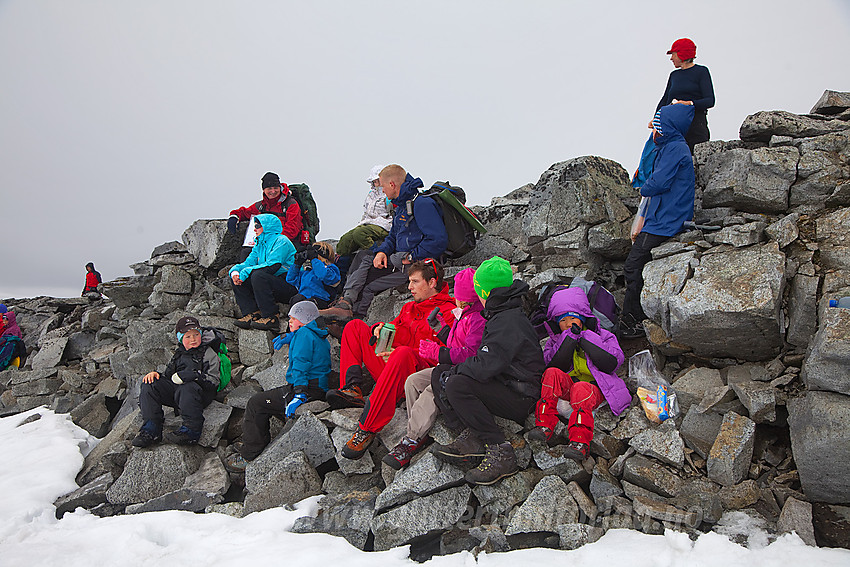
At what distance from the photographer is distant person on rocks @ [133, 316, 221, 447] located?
25.7ft

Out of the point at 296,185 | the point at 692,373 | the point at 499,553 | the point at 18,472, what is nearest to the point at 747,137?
the point at 692,373

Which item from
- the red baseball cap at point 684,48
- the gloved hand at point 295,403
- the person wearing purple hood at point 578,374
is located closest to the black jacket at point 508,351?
the person wearing purple hood at point 578,374

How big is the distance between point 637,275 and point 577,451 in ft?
10.5

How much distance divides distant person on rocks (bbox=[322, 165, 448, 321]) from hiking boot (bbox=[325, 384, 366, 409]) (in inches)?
74.9

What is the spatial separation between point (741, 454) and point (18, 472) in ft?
35.1

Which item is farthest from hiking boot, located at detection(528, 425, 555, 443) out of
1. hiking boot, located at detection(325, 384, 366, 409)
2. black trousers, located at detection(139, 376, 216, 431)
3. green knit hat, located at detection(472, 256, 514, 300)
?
black trousers, located at detection(139, 376, 216, 431)

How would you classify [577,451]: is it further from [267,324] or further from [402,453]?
[267,324]

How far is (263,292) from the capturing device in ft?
34.0

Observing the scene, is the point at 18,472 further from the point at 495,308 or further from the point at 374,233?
the point at 495,308

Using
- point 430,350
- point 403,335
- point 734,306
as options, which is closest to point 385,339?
point 403,335

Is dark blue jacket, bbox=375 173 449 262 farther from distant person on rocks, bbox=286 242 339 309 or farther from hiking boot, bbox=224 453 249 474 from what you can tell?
hiking boot, bbox=224 453 249 474

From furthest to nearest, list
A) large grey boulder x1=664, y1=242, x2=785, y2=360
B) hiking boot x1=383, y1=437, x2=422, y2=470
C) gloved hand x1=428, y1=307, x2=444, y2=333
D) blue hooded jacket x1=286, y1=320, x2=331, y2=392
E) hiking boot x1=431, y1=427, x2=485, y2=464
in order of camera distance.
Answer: blue hooded jacket x1=286, y1=320, x2=331, y2=392 < gloved hand x1=428, y1=307, x2=444, y2=333 < hiking boot x1=383, y1=437, x2=422, y2=470 < large grey boulder x1=664, y1=242, x2=785, y2=360 < hiking boot x1=431, y1=427, x2=485, y2=464

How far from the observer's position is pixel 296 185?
1232 cm

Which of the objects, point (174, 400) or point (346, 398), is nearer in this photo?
point (346, 398)
